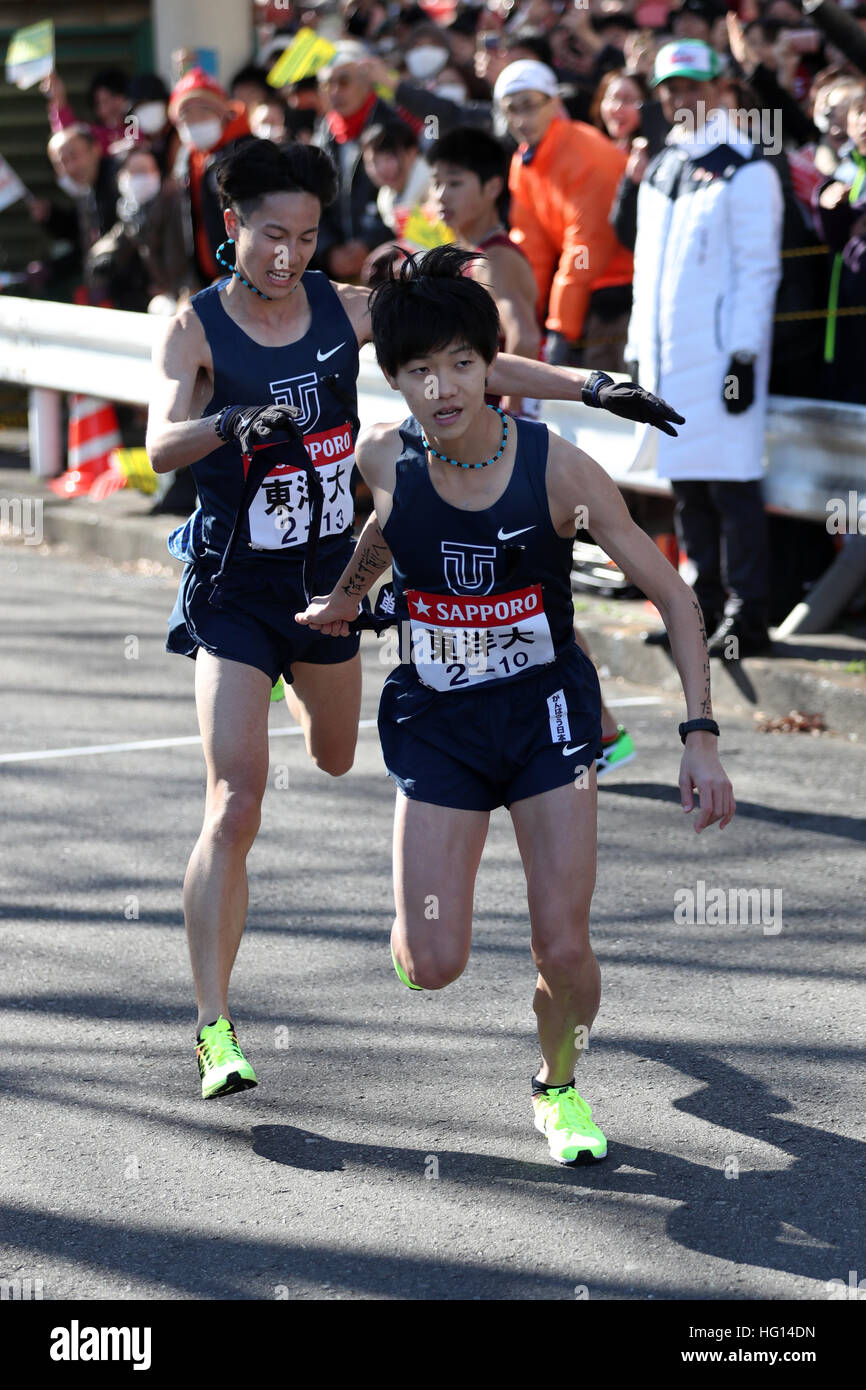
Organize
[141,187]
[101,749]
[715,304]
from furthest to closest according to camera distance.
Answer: [141,187], [715,304], [101,749]

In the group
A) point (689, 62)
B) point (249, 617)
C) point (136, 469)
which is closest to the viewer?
point (249, 617)

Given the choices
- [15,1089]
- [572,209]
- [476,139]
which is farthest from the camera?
[572,209]

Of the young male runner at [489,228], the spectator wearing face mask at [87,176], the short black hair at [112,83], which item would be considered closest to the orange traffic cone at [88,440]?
the spectator wearing face mask at [87,176]

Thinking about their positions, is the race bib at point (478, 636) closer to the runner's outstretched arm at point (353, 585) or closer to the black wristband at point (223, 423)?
the runner's outstretched arm at point (353, 585)

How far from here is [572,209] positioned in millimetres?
8852

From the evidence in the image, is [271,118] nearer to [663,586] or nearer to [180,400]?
[180,400]

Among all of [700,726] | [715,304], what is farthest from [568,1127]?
[715,304]

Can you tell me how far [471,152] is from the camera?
6.56m

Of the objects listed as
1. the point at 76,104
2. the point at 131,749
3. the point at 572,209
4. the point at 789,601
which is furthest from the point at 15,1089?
the point at 76,104

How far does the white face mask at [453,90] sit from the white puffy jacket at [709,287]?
13.8ft

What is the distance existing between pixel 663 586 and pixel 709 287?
4.09 meters
